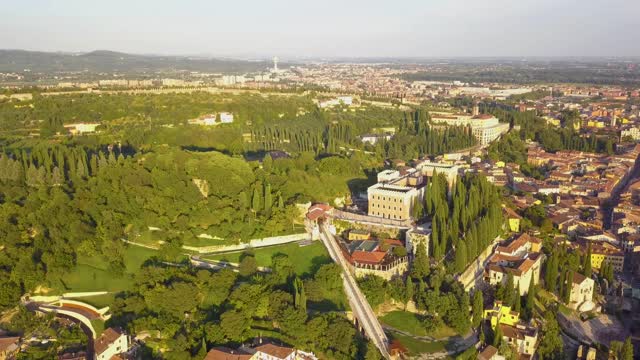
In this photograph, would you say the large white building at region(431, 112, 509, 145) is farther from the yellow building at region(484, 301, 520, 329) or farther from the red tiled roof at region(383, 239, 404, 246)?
the yellow building at region(484, 301, 520, 329)

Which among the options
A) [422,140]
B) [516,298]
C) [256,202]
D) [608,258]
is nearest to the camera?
[516,298]

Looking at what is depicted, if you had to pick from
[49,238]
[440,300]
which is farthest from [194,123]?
[440,300]

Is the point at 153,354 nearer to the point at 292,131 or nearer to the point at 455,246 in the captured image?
the point at 455,246

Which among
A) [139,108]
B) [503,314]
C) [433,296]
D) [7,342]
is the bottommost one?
[503,314]

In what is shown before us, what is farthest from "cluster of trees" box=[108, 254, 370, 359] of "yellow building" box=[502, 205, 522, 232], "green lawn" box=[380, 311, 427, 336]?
"yellow building" box=[502, 205, 522, 232]

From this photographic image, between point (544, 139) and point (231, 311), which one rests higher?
point (544, 139)

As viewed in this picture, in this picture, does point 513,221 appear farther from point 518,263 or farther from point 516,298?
point 516,298

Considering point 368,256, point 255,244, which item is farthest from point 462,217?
point 255,244
